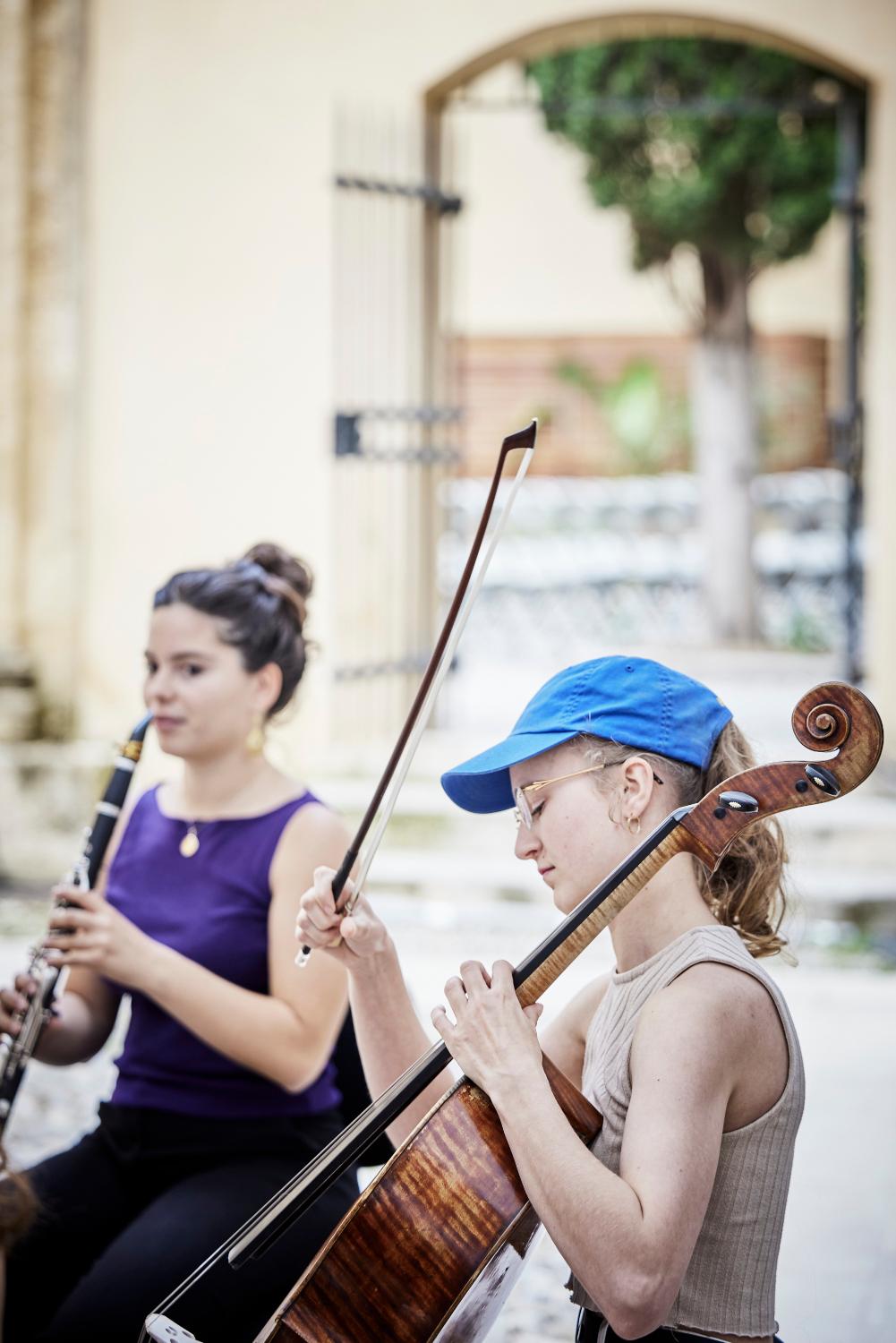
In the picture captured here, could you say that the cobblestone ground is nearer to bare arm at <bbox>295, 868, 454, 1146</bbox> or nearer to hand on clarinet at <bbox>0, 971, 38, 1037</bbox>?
bare arm at <bbox>295, 868, 454, 1146</bbox>

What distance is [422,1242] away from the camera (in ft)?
4.42

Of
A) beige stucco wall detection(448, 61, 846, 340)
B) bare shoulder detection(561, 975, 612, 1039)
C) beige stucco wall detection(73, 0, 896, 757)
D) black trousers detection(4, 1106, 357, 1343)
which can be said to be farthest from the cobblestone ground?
beige stucco wall detection(448, 61, 846, 340)

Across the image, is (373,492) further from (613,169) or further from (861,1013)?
(613,169)

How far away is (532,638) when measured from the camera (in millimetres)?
11539

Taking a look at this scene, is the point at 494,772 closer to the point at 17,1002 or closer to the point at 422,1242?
the point at 422,1242

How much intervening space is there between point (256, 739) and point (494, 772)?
84 cm

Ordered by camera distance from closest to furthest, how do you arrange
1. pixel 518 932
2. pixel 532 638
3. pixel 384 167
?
pixel 518 932 < pixel 384 167 < pixel 532 638

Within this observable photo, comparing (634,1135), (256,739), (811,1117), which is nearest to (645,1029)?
(634,1135)

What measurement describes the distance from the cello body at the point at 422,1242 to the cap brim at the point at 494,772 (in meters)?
0.31

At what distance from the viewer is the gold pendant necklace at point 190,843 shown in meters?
2.25

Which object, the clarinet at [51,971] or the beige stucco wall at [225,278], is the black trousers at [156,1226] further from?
the beige stucco wall at [225,278]

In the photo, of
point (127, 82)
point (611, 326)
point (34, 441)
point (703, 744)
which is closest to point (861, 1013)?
point (703, 744)

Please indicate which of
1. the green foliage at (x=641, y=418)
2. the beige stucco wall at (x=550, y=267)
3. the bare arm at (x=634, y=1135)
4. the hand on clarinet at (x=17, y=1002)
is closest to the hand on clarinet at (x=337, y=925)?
the bare arm at (x=634, y=1135)

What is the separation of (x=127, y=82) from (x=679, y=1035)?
5.64m
